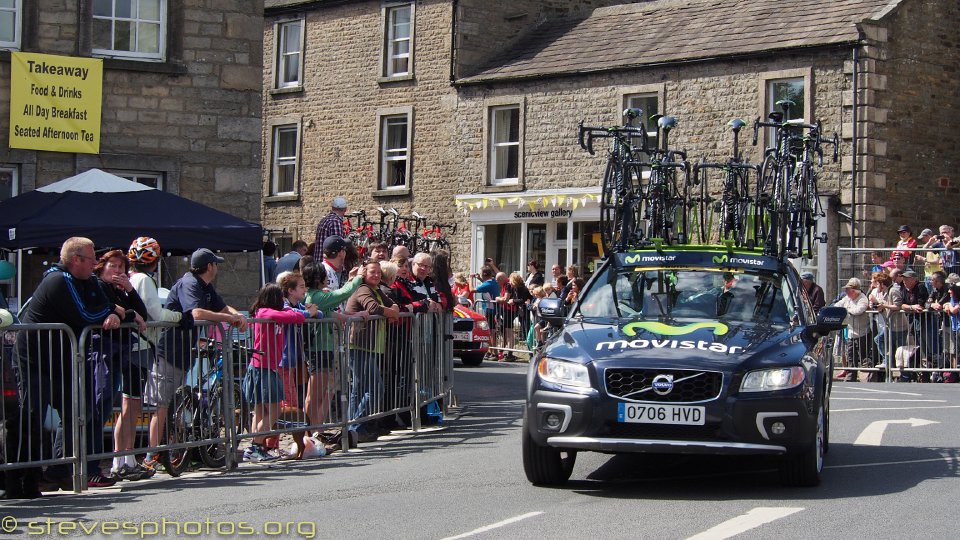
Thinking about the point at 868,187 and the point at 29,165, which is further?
the point at 868,187

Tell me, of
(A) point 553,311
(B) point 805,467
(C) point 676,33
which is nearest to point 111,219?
(A) point 553,311

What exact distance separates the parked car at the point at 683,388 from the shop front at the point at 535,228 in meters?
23.8

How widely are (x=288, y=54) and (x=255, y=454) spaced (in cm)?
3108

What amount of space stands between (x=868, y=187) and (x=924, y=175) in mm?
2160

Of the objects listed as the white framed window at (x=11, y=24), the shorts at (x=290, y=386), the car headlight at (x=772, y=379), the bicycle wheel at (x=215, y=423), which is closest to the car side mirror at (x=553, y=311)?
the car headlight at (x=772, y=379)

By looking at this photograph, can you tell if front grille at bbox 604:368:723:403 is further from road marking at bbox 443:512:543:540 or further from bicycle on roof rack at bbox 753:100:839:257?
bicycle on roof rack at bbox 753:100:839:257

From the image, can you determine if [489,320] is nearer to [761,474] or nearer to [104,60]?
[104,60]

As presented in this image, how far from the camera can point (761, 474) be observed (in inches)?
436

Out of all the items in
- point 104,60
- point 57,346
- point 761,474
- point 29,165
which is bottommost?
point 761,474

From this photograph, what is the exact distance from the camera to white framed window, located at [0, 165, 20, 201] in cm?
1970

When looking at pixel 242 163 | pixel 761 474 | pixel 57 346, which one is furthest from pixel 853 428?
pixel 242 163

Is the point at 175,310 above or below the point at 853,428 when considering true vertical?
above

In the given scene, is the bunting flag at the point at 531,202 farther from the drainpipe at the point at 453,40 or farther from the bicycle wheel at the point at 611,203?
the bicycle wheel at the point at 611,203

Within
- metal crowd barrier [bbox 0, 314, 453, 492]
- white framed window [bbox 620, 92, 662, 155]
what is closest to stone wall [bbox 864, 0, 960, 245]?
white framed window [bbox 620, 92, 662, 155]
